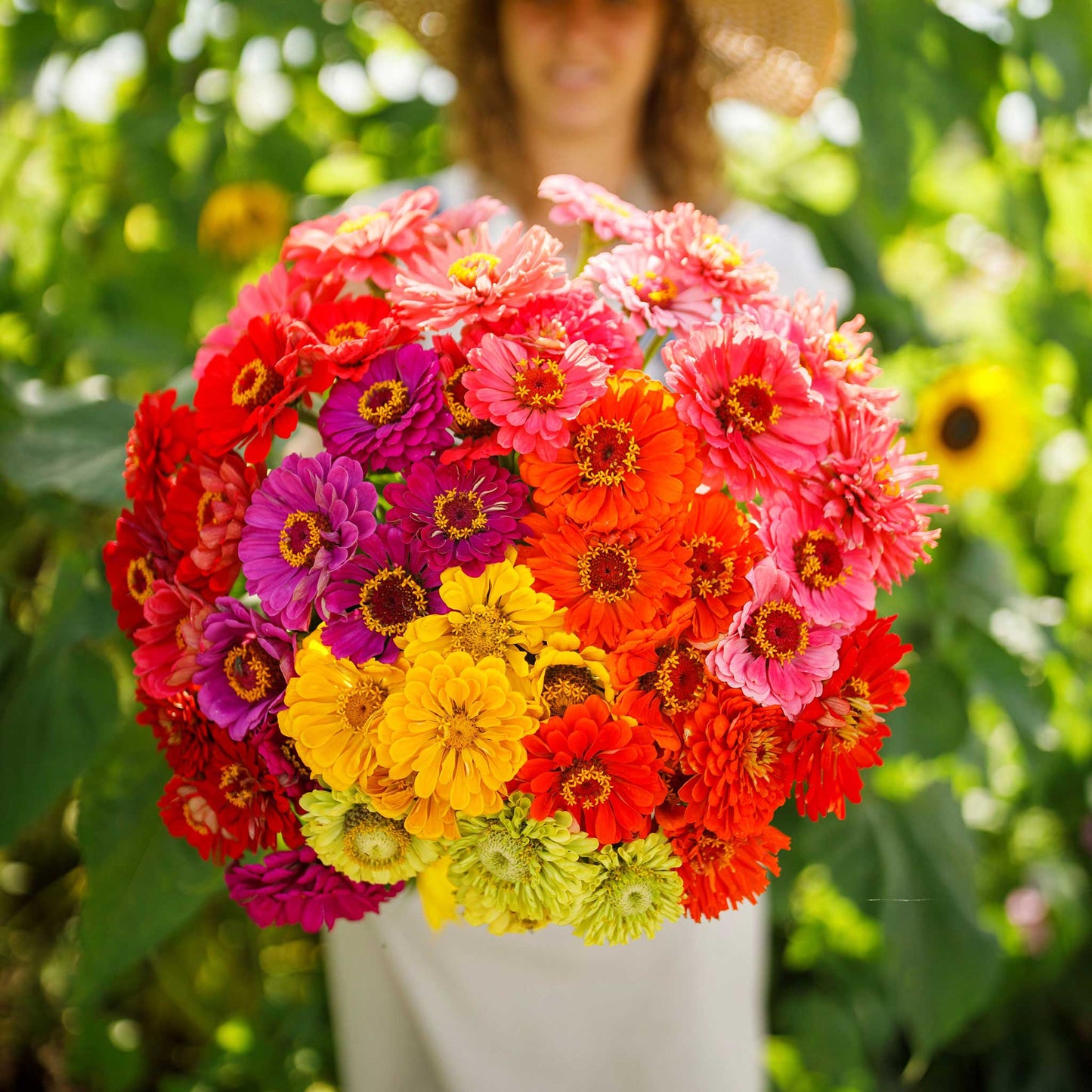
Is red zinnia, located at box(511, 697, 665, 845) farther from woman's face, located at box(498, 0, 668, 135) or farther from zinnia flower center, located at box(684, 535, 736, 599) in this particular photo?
woman's face, located at box(498, 0, 668, 135)

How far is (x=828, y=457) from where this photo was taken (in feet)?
1.83

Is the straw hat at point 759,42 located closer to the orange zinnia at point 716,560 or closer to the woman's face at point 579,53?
the woman's face at point 579,53

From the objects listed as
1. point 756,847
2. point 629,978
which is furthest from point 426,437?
point 629,978

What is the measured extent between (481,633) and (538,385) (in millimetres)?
130

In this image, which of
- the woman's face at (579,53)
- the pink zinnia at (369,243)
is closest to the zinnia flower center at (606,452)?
the pink zinnia at (369,243)

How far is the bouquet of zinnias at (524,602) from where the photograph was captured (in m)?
0.50

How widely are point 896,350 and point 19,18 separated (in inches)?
50.1

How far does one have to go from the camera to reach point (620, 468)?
0.50 metres

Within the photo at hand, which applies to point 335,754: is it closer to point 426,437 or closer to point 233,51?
point 426,437

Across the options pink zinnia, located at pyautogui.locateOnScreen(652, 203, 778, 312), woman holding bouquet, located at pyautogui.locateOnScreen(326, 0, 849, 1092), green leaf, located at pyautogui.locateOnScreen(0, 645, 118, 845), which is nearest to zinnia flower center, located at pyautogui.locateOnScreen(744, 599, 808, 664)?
pink zinnia, located at pyautogui.locateOnScreen(652, 203, 778, 312)

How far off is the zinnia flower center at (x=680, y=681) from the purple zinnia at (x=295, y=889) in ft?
0.69

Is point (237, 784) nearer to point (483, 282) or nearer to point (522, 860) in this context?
point (522, 860)

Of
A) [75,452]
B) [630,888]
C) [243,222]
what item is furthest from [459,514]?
[243,222]

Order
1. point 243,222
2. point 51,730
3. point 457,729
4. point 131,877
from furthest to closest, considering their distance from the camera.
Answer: point 243,222
point 51,730
point 131,877
point 457,729
